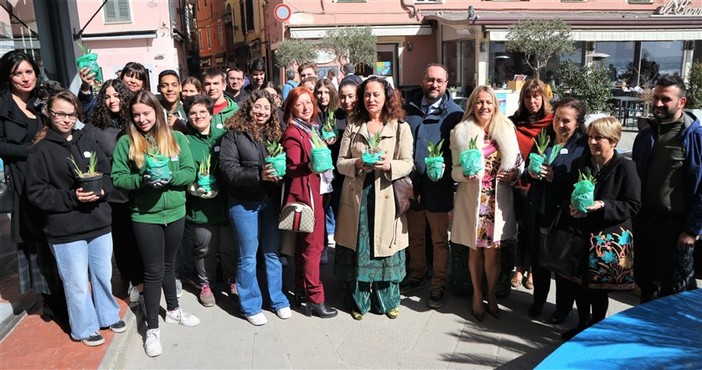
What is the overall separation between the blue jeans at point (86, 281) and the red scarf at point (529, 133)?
320 centimetres

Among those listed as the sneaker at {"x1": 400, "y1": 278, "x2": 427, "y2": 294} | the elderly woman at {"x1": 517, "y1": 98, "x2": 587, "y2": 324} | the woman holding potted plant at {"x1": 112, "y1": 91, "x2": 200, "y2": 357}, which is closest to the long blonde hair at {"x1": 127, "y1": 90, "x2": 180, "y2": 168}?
the woman holding potted plant at {"x1": 112, "y1": 91, "x2": 200, "y2": 357}

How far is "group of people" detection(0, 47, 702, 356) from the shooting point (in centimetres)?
340

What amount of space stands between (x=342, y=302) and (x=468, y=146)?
176cm

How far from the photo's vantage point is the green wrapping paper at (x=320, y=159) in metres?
3.58

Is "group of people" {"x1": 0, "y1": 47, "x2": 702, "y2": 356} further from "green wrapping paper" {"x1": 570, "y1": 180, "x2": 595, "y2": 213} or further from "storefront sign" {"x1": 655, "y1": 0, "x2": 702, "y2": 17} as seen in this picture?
"storefront sign" {"x1": 655, "y1": 0, "x2": 702, "y2": 17}

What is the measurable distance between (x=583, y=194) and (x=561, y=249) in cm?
49

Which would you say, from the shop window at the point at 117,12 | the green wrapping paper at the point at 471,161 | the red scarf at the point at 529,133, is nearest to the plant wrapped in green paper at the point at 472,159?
the green wrapping paper at the point at 471,161

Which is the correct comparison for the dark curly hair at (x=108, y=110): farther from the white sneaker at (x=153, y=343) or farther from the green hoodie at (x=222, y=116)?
the white sneaker at (x=153, y=343)

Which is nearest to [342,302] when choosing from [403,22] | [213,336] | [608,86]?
[213,336]

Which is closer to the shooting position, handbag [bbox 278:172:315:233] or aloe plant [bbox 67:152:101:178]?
aloe plant [bbox 67:152:101:178]

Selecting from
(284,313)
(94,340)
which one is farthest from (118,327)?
(284,313)

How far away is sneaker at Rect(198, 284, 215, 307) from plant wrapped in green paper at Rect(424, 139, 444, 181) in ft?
6.99

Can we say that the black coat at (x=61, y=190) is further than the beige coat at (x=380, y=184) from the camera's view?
No

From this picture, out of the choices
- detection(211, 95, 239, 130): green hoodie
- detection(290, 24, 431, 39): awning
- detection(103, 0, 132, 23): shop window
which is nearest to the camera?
detection(211, 95, 239, 130): green hoodie
